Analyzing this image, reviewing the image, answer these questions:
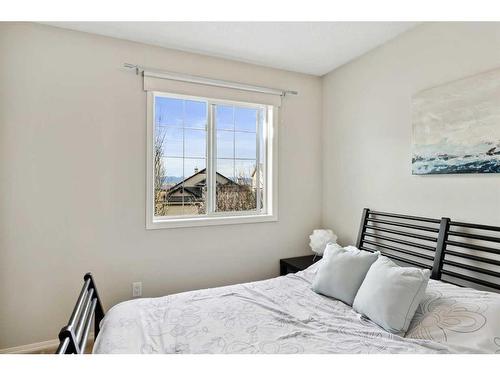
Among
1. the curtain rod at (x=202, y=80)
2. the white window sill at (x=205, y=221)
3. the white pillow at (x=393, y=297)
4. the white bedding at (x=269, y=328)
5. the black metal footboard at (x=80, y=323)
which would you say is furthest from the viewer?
the white window sill at (x=205, y=221)

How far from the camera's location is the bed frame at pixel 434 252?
5.43 ft

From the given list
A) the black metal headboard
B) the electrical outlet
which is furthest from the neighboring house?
the black metal headboard

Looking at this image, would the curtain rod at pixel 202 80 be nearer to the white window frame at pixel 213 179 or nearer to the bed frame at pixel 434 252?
the white window frame at pixel 213 179

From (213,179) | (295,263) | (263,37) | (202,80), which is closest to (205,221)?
(213,179)

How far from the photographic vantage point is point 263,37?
2432mm

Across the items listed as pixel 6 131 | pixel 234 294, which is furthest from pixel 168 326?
pixel 6 131

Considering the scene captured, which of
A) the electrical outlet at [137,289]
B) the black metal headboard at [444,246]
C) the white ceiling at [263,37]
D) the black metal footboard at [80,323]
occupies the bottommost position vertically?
the electrical outlet at [137,289]

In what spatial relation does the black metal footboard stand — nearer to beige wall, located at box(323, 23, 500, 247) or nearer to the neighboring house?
the neighboring house

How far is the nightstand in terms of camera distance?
2.84 meters

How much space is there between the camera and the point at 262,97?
2979mm

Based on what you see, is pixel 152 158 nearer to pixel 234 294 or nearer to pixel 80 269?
Result: pixel 80 269

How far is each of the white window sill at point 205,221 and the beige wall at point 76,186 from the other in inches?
2.3

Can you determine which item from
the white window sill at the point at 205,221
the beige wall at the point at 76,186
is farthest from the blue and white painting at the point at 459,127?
the beige wall at the point at 76,186
